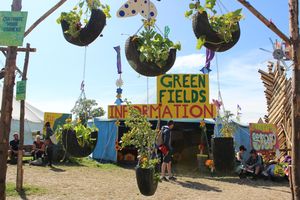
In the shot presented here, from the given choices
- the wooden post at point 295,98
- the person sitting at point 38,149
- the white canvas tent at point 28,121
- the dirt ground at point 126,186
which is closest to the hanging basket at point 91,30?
the wooden post at point 295,98

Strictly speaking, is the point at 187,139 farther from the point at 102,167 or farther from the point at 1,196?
the point at 1,196

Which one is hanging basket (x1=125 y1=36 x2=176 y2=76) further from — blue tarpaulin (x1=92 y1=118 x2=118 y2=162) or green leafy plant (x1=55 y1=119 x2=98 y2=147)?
blue tarpaulin (x1=92 y1=118 x2=118 y2=162)

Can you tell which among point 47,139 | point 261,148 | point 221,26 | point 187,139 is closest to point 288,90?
point 261,148

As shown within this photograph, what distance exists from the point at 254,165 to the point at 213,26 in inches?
360

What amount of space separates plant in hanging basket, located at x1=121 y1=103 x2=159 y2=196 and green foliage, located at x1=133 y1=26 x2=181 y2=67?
5.36 feet

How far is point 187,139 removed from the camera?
18.6 meters

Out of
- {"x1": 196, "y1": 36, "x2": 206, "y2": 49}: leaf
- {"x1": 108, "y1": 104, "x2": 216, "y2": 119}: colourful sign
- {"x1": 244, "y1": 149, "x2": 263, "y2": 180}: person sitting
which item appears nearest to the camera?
{"x1": 196, "y1": 36, "x2": 206, "y2": 49}: leaf

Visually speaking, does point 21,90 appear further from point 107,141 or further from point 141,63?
point 107,141

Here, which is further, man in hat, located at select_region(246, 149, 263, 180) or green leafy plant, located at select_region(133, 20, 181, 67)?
man in hat, located at select_region(246, 149, 263, 180)

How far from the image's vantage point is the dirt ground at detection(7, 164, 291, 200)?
324 inches

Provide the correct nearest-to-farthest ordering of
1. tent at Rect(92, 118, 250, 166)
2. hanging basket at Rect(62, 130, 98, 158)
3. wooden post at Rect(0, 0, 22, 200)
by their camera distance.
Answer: wooden post at Rect(0, 0, 22, 200)
hanging basket at Rect(62, 130, 98, 158)
tent at Rect(92, 118, 250, 166)

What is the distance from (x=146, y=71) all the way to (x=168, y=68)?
0.23 meters

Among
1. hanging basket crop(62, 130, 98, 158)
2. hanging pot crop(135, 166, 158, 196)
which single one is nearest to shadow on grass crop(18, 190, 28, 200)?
hanging basket crop(62, 130, 98, 158)

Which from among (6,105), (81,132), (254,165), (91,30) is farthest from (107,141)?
(91,30)
